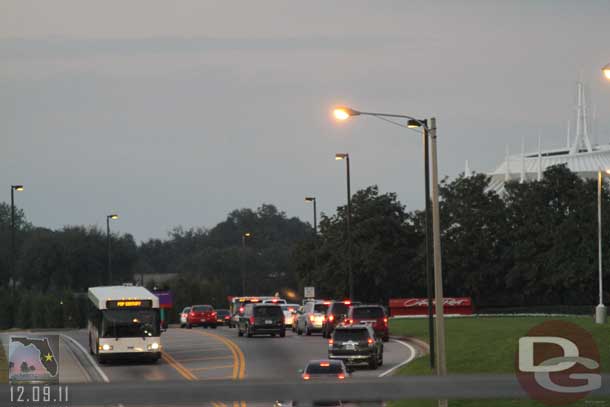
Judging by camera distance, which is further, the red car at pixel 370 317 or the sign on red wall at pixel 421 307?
the sign on red wall at pixel 421 307

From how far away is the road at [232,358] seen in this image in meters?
38.1

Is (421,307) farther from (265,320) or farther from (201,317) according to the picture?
(265,320)

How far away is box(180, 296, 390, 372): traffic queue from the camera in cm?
3931

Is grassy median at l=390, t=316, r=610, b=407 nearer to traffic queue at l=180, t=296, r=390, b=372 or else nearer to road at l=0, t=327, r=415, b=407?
traffic queue at l=180, t=296, r=390, b=372

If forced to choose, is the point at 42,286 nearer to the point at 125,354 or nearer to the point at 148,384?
the point at 125,354

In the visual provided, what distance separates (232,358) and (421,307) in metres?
37.0

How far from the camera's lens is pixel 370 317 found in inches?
2032

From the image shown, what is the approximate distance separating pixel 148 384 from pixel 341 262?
297 feet

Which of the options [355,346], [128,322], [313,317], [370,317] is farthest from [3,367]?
[313,317]

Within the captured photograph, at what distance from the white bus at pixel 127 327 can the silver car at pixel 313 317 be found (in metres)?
17.3

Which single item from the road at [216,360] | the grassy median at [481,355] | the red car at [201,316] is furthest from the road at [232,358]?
the red car at [201,316]

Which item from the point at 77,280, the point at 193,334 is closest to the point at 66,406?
the point at 193,334

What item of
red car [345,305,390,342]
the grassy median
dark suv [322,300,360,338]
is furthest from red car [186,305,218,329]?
the grassy median

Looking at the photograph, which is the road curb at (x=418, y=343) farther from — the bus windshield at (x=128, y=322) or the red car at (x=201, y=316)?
the red car at (x=201, y=316)
